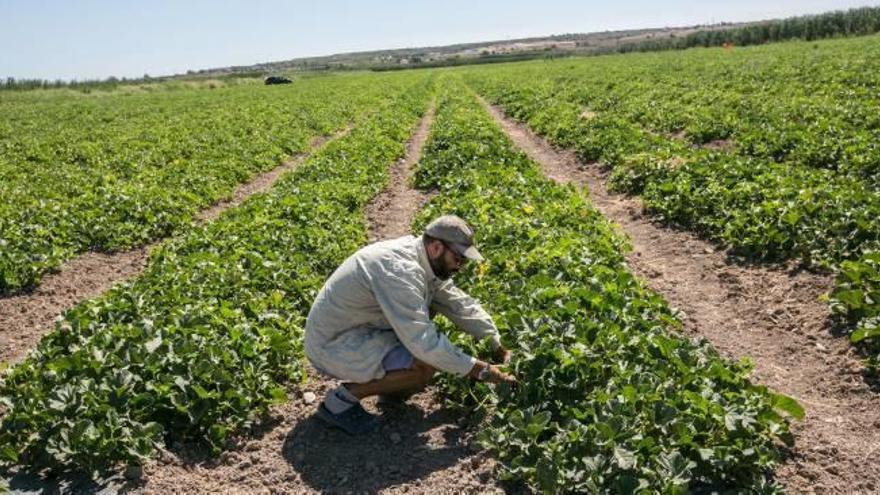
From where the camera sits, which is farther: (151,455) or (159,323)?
(159,323)

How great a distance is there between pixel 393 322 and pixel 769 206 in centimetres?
625

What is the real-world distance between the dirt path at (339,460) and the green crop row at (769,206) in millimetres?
3766

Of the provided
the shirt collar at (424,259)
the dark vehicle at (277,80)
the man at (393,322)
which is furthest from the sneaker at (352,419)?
the dark vehicle at (277,80)

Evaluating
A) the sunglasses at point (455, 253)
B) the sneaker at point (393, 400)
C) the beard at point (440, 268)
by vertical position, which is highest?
the sunglasses at point (455, 253)

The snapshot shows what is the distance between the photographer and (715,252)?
9.52 meters

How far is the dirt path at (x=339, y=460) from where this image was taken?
5.07 m

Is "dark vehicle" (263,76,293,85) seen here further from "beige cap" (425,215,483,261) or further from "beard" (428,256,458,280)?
"beige cap" (425,215,483,261)

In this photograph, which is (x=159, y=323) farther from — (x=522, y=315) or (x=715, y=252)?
(x=715, y=252)

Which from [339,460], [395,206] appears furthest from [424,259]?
[395,206]

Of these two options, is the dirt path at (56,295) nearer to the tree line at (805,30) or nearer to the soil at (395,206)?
the soil at (395,206)

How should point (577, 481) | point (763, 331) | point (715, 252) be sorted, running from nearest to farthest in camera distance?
Answer: point (577, 481) < point (763, 331) < point (715, 252)

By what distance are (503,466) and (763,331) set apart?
384cm

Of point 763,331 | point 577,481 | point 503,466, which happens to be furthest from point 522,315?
point 763,331

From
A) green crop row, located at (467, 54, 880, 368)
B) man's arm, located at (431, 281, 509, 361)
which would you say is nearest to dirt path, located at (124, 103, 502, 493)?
man's arm, located at (431, 281, 509, 361)
